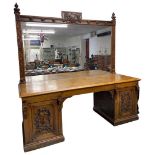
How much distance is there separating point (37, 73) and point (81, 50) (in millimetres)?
896

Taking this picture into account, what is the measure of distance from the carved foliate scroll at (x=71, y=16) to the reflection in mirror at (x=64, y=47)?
85 mm

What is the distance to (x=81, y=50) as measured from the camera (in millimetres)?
2795

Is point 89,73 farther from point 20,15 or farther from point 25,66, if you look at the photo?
point 20,15

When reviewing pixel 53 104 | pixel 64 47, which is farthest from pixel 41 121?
pixel 64 47

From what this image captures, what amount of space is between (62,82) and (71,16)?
1.10 metres

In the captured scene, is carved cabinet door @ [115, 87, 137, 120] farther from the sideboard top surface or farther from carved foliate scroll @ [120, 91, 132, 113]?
the sideboard top surface

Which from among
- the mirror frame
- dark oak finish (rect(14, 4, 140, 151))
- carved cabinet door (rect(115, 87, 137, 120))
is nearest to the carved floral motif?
dark oak finish (rect(14, 4, 140, 151))

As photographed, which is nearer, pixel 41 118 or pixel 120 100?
pixel 41 118

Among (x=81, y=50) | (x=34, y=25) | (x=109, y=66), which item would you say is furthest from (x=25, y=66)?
(x=109, y=66)

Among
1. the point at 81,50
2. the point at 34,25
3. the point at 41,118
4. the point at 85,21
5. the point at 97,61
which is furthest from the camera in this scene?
the point at 97,61

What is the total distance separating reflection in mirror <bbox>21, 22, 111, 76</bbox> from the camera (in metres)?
2.42

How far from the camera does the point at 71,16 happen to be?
249 centimetres

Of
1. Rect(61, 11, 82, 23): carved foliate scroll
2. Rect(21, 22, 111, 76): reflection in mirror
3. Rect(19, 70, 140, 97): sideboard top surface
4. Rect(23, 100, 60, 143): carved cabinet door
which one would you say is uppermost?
Rect(61, 11, 82, 23): carved foliate scroll

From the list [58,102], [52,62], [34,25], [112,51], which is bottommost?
[58,102]
